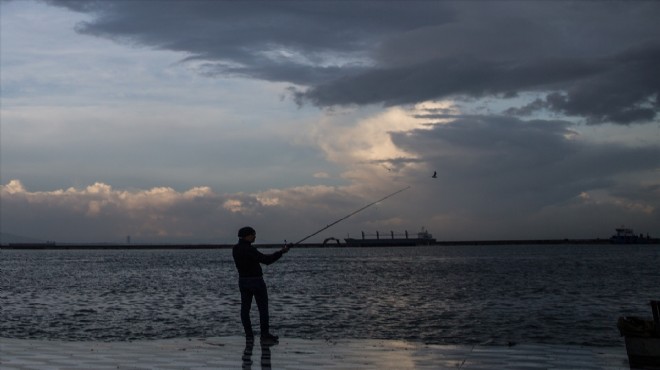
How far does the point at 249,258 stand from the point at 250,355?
90.1 inches

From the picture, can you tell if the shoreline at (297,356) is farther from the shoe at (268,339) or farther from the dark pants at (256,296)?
the dark pants at (256,296)

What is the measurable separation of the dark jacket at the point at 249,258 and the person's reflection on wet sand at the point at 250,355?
122cm

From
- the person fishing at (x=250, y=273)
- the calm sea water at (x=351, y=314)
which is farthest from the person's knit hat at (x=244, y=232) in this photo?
the calm sea water at (x=351, y=314)

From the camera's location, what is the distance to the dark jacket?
14.4 metres

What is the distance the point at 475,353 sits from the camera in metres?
12.8

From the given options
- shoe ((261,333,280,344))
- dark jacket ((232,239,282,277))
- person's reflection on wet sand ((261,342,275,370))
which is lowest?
person's reflection on wet sand ((261,342,275,370))

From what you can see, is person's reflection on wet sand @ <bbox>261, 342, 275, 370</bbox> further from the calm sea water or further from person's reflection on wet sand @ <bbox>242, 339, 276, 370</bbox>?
the calm sea water

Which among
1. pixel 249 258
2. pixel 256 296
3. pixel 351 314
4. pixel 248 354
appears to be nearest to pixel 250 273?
pixel 249 258

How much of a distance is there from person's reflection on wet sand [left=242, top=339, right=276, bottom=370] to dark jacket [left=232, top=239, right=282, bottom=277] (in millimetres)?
1215

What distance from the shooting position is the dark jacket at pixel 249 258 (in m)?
14.4

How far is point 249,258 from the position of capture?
14.5 metres

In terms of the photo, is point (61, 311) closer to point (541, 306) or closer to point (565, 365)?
point (541, 306)

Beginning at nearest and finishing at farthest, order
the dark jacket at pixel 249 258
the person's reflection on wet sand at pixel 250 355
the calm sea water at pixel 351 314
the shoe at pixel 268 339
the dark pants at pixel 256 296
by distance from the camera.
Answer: the person's reflection on wet sand at pixel 250 355 < the shoe at pixel 268 339 < the dark jacket at pixel 249 258 < the dark pants at pixel 256 296 < the calm sea water at pixel 351 314

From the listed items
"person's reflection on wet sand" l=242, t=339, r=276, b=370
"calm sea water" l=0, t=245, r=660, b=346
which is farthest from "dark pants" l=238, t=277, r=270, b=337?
"calm sea water" l=0, t=245, r=660, b=346
